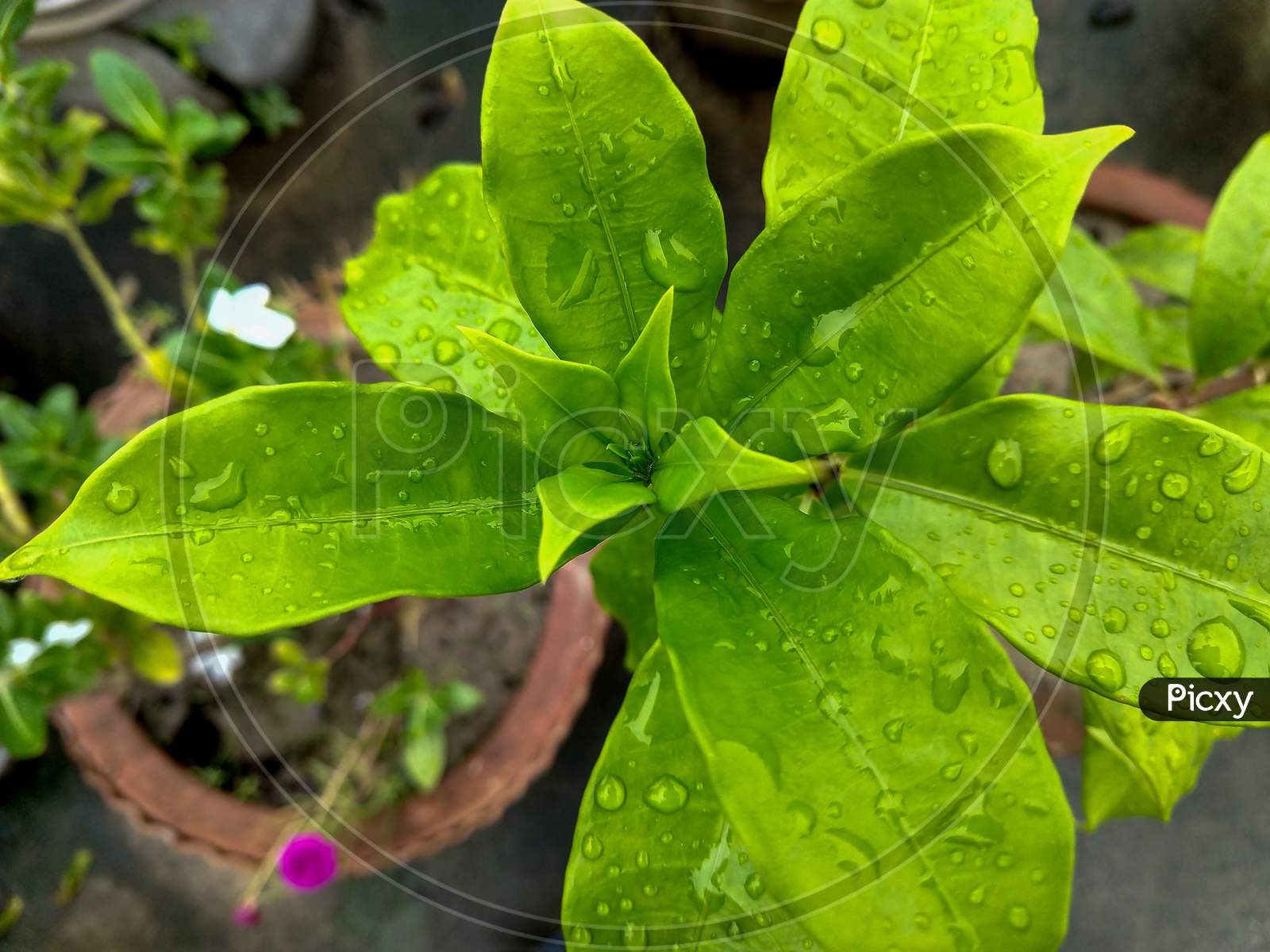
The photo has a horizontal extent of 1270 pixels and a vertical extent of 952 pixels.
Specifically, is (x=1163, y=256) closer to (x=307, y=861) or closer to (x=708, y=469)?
(x=708, y=469)

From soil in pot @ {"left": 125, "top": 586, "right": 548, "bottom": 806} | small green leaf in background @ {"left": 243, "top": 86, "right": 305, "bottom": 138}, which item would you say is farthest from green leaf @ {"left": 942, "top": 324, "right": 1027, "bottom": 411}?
small green leaf in background @ {"left": 243, "top": 86, "right": 305, "bottom": 138}

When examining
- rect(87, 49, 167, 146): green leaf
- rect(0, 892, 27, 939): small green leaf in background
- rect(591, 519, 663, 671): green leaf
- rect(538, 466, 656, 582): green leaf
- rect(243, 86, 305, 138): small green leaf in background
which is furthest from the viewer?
rect(243, 86, 305, 138): small green leaf in background

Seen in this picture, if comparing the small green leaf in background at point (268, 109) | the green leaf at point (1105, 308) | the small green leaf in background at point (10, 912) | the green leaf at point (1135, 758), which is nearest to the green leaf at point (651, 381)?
the green leaf at point (1135, 758)

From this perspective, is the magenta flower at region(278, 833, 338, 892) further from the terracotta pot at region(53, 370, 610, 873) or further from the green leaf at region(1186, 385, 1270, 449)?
the green leaf at region(1186, 385, 1270, 449)

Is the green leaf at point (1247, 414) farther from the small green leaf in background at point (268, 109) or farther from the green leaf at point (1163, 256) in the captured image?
the small green leaf in background at point (268, 109)

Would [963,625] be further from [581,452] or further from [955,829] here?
[581,452]
